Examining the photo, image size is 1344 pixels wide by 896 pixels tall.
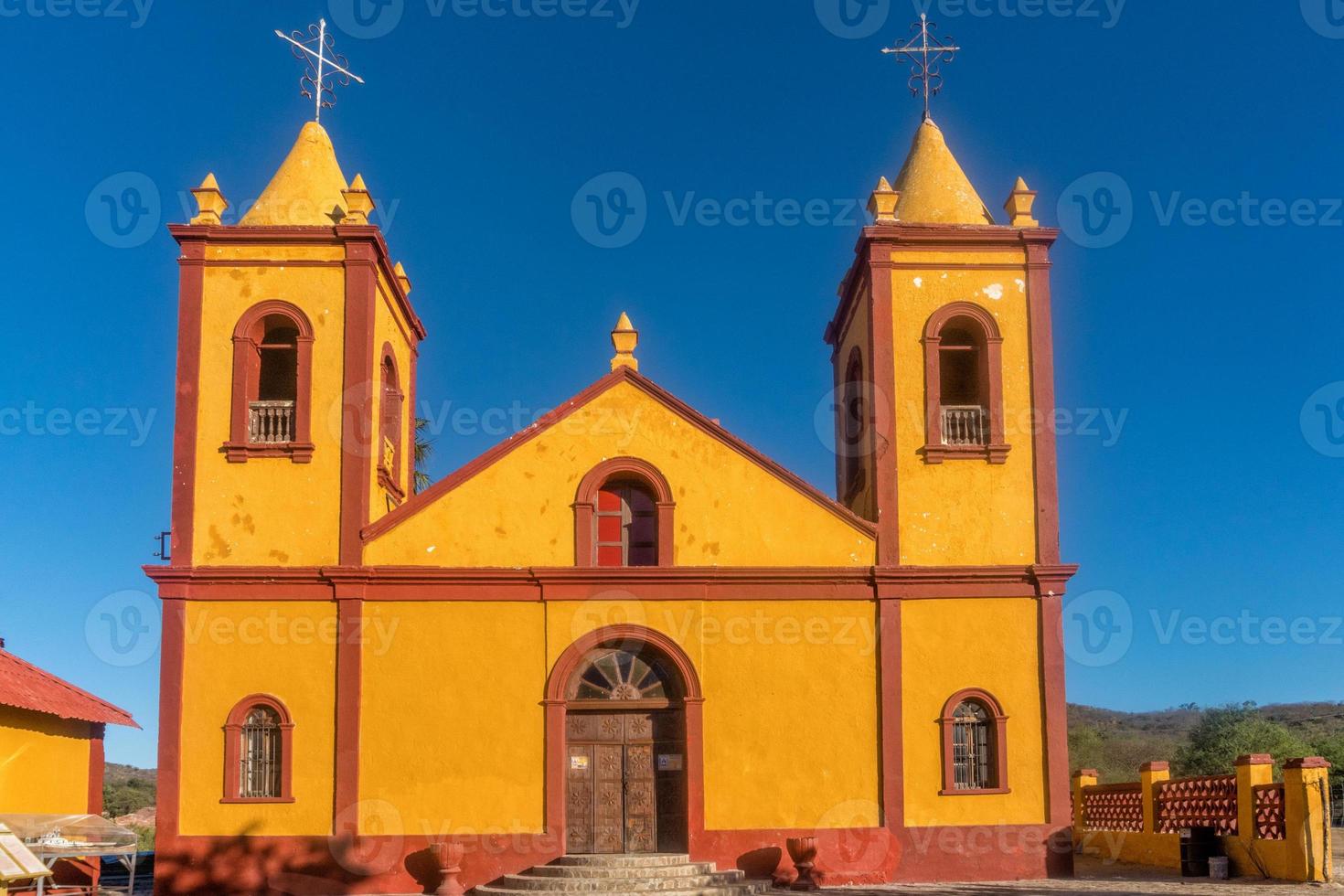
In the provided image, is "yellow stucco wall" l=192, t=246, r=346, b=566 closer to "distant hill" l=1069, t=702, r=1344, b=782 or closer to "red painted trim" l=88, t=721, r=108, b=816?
"red painted trim" l=88, t=721, r=108, b=816

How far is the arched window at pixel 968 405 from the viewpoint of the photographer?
2077cm

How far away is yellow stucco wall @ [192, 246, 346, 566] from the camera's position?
20.2 meters

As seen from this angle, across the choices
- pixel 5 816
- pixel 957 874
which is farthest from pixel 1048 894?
pixel 5 816

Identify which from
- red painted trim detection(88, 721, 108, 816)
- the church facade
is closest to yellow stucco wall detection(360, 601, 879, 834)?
the church facade

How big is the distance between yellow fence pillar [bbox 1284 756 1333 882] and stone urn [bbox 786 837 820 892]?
5.95 meters

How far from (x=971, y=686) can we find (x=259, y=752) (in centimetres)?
959

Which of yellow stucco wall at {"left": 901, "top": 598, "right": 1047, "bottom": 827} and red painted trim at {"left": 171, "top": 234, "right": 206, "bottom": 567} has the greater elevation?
red painted trim at {"left": 171, "top": 234, "right": 206, "bottom": 567}

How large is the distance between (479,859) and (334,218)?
939cm

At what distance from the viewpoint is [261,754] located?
19.6 m

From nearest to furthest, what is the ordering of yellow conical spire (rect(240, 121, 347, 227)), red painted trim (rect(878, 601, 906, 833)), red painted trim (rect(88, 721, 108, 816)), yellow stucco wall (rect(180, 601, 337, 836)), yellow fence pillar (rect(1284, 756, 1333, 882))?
yellow fence pillar (rect(1284, 756, 1333, 882)) → yellow stucco wall (rect(180, 601, 337, 836)) → red painted trim (rect(878, 601, 906, 833)) → yellow conical spire (rect(240, 121, 347, 227)) → red painted trim (rect(88, 721, 108, 816))

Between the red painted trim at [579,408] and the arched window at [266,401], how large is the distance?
1.65 metres

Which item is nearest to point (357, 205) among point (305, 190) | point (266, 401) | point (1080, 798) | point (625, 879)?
point (305, 190)

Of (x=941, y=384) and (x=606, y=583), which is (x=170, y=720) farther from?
(x=941, y=384)

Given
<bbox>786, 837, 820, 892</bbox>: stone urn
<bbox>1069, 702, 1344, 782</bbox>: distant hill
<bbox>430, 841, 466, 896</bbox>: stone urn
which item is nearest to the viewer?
<bbox>430, 841, 466, 896</bbox>: stone urn
